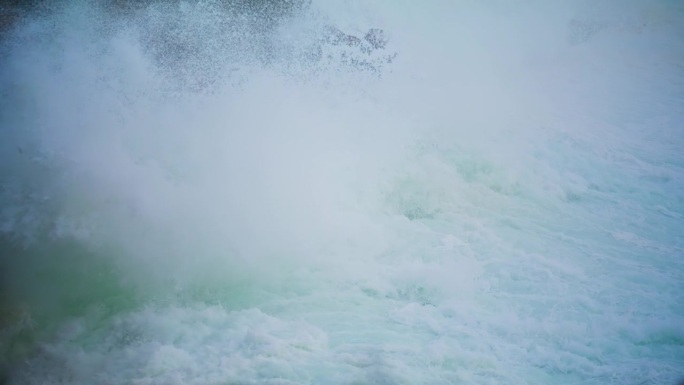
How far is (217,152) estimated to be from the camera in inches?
232

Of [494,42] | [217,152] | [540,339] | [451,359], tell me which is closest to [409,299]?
[451,359]

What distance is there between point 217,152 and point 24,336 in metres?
3.03

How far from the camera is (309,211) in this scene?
5625 mm

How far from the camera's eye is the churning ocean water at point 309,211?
4.03m

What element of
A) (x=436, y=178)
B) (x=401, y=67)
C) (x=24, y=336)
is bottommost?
(x=24, y=336)

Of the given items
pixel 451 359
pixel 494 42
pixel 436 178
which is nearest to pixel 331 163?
pixel 436 178

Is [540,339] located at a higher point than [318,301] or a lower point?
lower

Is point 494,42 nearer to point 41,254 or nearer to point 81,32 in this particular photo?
point 81,32

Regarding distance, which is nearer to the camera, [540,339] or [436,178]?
[540,339]

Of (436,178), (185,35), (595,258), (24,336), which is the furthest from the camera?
(185,35)

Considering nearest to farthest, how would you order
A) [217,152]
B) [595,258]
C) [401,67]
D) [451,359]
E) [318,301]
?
[451,359] → [318,301] → [595,258] → [217,152] → [401,67]

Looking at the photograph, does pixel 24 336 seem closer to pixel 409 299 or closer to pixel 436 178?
pixel 409 299

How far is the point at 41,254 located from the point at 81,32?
12.2 ft

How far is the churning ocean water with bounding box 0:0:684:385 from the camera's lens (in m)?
4.03
